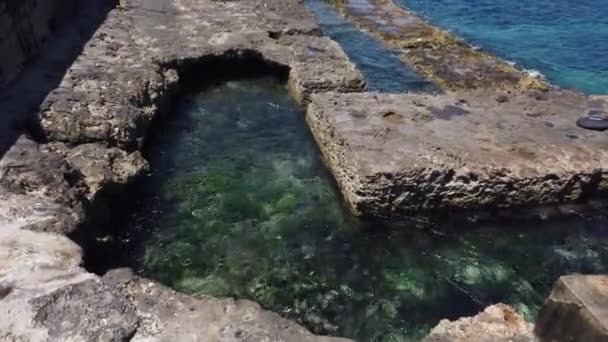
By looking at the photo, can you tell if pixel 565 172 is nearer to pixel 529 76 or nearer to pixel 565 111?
pixel 565 111

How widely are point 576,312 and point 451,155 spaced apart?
12.8ft

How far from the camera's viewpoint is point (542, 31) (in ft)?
61.3

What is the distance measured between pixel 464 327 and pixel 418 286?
1.47m

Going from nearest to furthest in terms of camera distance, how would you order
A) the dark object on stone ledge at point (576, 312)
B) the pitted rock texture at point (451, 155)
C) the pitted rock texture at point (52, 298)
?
the dark object on stone ledge at point (576, 312) < the pitted rock texture at point (52, 298) < the pitted rock texture at point (451, 155)

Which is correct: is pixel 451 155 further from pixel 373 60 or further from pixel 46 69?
pixel 46 69

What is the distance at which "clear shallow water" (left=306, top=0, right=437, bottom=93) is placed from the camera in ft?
43.7

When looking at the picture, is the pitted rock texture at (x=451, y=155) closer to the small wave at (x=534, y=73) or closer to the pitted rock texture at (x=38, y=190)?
the pitted rock texture at (x=38, y=190)

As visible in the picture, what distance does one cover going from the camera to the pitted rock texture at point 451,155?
326 inches

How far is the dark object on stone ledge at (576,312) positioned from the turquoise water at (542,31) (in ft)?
34.9

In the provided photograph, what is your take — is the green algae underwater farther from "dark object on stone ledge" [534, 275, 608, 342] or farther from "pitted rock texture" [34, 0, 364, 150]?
"dark object on stone ledge" [534, 275, 608, 342]

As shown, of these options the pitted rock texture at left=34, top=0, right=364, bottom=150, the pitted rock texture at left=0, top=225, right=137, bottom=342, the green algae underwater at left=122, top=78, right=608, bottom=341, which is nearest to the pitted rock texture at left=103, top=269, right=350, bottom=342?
the pitted rock texture at left=0, top=225, right=137, bottom=342

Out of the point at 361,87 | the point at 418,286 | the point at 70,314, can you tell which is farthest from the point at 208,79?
the point at 70,314

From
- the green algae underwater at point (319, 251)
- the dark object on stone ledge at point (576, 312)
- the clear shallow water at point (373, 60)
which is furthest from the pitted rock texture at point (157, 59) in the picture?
the dark object on stone ledge at point (576, 312)

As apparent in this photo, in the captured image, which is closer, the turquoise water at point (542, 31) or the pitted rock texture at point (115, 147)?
the pitted rock texture at point (115, 147)
